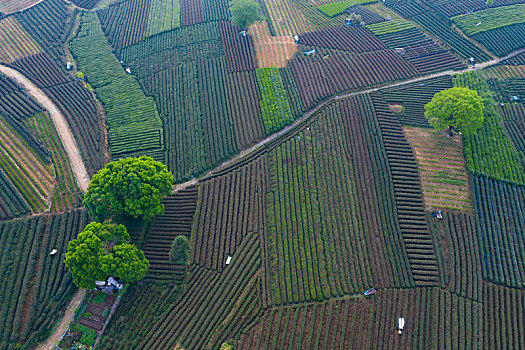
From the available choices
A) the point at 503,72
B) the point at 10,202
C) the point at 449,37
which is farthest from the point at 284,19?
the point at 10,202

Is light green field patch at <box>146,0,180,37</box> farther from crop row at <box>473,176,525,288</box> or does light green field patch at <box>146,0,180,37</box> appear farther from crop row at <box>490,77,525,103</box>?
crop row at <box>473,176,525,288</box>

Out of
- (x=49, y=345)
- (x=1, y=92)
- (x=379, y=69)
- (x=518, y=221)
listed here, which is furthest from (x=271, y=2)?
(x=49, y=345)

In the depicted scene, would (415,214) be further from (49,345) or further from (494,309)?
(49,345)

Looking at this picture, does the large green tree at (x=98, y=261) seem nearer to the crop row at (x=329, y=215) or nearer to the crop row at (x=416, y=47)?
the crop row at (x=329, y=215)

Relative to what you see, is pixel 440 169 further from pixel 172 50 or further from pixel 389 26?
pixel 172 50

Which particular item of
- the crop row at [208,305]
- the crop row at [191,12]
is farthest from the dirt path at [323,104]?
the crop row at [191,12]

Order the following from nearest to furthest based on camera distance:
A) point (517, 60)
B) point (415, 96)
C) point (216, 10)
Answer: point (415, 96)
point (517, 60)
point (216, 10)
